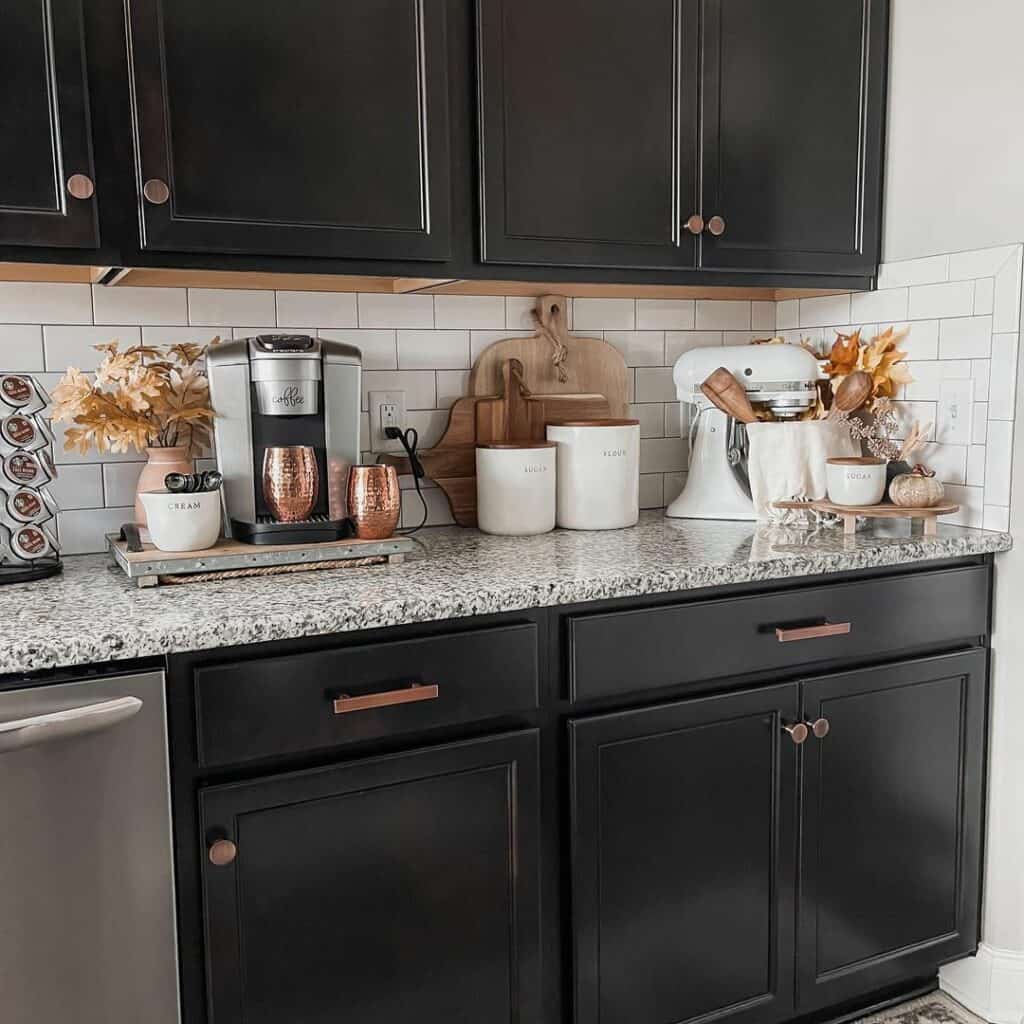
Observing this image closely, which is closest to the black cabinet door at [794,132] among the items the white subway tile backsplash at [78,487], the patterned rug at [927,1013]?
the white subway tile backsplash at [78,487]

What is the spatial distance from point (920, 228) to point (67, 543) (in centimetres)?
180

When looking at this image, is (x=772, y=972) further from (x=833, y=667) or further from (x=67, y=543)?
(x=67, y=543)

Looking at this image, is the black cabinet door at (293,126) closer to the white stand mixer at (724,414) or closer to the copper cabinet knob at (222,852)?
the white stand mixer at (724,414)

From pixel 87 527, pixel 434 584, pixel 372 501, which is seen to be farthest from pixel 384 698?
pixel 87 527

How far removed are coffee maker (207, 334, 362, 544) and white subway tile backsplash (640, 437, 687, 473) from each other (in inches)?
34.8

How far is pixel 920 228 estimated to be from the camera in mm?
2148

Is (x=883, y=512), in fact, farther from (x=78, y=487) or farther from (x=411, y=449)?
(x=78, y=487)

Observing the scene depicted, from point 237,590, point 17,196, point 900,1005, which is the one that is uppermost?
point 17,196

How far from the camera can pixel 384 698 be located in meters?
1.51

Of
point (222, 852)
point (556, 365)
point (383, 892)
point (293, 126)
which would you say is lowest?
point (383, 892)

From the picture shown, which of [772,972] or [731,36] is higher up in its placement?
[731,36]

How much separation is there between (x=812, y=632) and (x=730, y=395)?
0.58 m

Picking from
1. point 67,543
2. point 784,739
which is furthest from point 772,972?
point 67,543

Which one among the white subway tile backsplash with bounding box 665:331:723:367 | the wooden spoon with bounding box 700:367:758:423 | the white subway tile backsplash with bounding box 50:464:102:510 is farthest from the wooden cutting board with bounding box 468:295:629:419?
the white subway tile backsplash with bounding box 50:464:102:510
